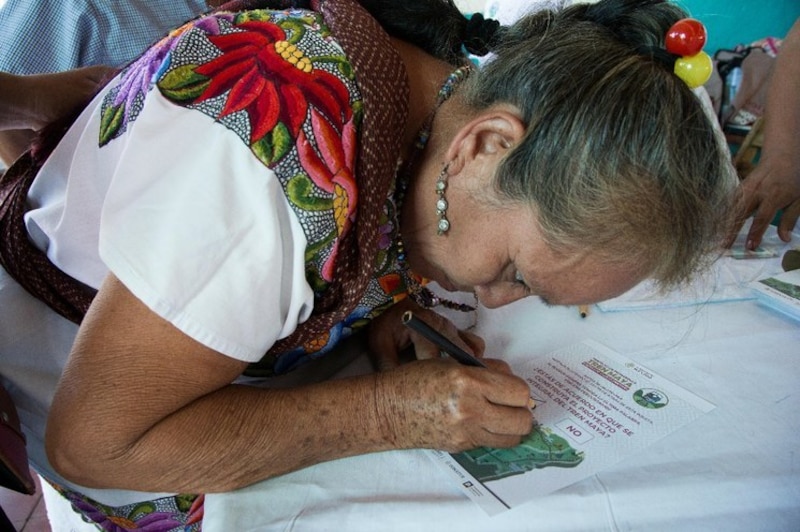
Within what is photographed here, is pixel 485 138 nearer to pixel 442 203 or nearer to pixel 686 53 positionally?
pixel 442 203

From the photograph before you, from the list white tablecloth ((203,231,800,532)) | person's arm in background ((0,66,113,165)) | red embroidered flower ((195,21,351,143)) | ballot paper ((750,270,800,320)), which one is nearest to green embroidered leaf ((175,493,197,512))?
white tablecloth ((203,231,800,532))

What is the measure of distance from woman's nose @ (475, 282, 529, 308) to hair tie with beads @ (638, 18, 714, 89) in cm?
33

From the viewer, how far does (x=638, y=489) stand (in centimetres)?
64

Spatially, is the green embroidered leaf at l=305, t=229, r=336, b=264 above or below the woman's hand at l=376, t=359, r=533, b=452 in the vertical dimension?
above

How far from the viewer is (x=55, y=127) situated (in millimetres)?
868

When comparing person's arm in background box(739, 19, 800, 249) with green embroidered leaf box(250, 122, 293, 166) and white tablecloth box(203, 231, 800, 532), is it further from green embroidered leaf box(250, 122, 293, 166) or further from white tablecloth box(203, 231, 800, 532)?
green embroidered leaf box(250, 122, 293, 166)

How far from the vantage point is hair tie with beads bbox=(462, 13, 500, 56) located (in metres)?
0.80

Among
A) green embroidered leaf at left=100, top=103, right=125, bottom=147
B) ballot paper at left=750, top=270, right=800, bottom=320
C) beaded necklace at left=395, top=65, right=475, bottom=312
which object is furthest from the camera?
ballot paper at left=750, top=270, right=800, bottom=320

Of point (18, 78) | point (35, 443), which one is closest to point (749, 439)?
point (35, 443)

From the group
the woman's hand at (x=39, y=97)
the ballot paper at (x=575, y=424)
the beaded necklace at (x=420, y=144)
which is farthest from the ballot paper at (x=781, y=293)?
the woman's hand at (x=39, y=97)

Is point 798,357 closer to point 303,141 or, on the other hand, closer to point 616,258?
point 616,258

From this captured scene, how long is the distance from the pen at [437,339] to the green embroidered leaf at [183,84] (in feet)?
1.23

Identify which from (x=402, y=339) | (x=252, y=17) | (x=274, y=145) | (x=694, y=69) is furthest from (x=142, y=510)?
(x=694, y=69)

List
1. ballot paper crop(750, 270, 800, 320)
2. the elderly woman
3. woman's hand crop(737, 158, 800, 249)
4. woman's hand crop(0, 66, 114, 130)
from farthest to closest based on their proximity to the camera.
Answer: woman's hand crop(737, 158, 800, 249) < ballot paper crop(750, 270, 800, 320) < woman's hand crop(0, 66, 114, 130) < the elderly woman
